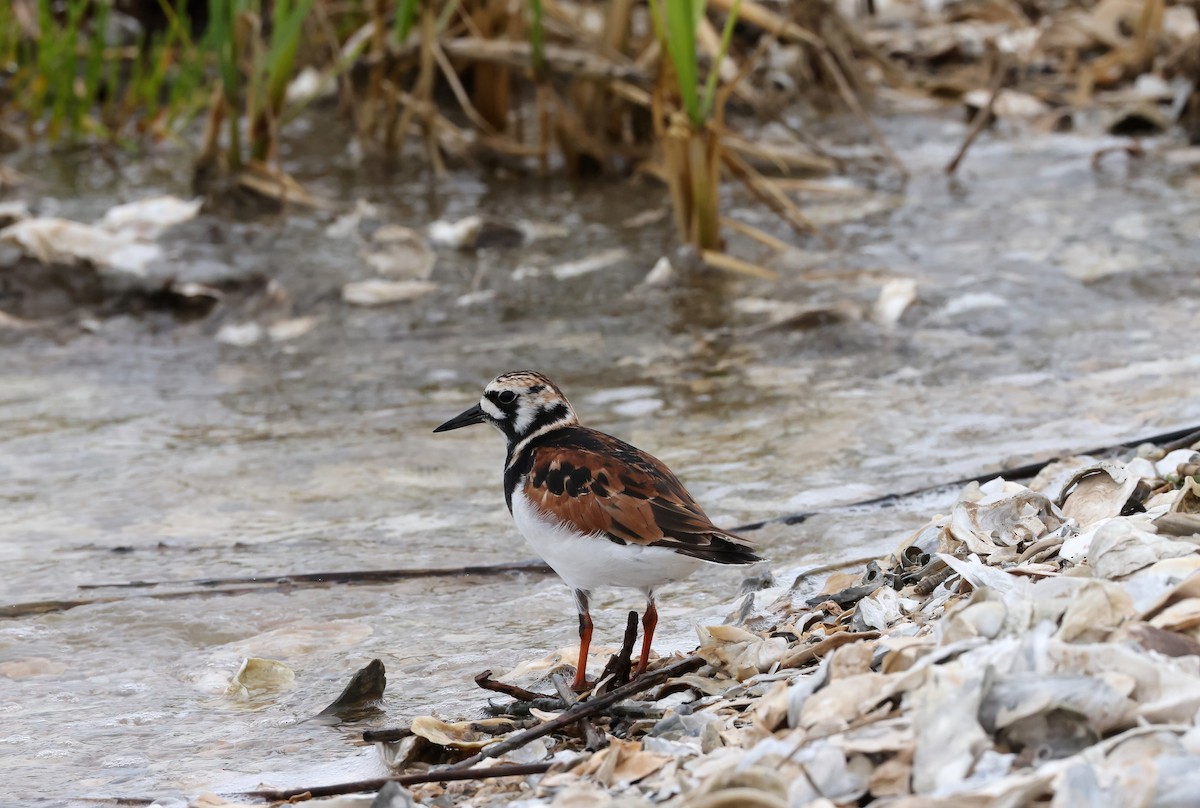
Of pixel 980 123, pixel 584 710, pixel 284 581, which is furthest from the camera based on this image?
pixel 980 123

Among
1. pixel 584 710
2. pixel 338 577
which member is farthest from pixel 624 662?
pixel 338 577

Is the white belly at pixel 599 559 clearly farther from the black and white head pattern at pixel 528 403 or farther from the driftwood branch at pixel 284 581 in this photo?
the driftwood branch at pixel 284 581

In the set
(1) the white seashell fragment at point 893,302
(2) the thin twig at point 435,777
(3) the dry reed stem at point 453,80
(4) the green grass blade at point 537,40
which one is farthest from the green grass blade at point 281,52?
(2) the thin twig at point 435,777

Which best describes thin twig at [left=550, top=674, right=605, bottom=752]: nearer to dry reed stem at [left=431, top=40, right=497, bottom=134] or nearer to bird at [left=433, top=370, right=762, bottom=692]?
bird at [left=433, top=370, right=762, bottom=692]

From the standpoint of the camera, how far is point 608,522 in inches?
134

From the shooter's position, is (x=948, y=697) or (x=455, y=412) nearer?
(x=948, y=697)

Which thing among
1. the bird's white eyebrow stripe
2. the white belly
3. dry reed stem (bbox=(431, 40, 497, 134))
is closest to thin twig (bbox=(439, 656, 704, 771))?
the white belly

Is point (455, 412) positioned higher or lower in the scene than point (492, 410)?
lower

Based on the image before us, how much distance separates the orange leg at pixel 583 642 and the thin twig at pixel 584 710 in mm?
192

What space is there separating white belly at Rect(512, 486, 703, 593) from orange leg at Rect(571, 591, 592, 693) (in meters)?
0.03

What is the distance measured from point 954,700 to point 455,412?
379 cm

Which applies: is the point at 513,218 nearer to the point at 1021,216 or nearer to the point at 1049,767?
the point at 1021,216

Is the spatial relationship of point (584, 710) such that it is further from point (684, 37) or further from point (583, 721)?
point (684, 37)

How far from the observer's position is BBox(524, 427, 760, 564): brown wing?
335 cm
